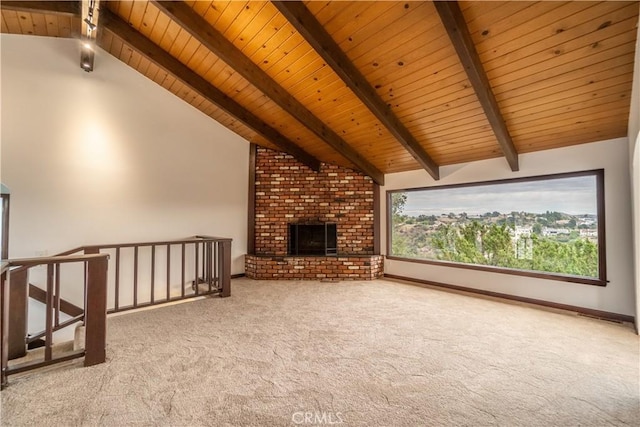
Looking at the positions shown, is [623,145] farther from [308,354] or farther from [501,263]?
[308,354]

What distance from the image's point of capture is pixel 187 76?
393cm

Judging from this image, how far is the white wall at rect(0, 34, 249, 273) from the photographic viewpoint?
140 inches

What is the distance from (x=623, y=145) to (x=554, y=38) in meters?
1.81

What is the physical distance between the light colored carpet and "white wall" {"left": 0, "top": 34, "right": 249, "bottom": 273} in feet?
5.80

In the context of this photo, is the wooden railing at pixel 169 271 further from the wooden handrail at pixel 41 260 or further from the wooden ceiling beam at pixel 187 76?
the wooden ceiling beam at pixel 187 76

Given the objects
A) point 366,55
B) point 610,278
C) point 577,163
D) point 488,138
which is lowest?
point 610,278

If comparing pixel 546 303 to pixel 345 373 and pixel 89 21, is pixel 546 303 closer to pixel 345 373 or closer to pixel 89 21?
pixel 345 373

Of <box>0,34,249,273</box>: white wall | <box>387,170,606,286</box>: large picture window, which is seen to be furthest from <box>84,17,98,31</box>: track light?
<box>387,170,606,286</box>: large picture window

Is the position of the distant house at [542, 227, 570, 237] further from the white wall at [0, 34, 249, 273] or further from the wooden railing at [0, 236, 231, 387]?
the white wall at [0, 34, 249, 273]

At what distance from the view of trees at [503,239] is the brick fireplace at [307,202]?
0.63 meters

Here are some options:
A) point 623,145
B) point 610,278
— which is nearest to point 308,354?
point 610,278

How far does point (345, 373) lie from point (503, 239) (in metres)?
3.51

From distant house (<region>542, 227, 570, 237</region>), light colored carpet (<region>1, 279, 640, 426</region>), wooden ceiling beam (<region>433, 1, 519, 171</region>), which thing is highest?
wooden ceiling beam (<region>433, 1, 519, 171</region>)

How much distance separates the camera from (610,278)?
3.17 meters
